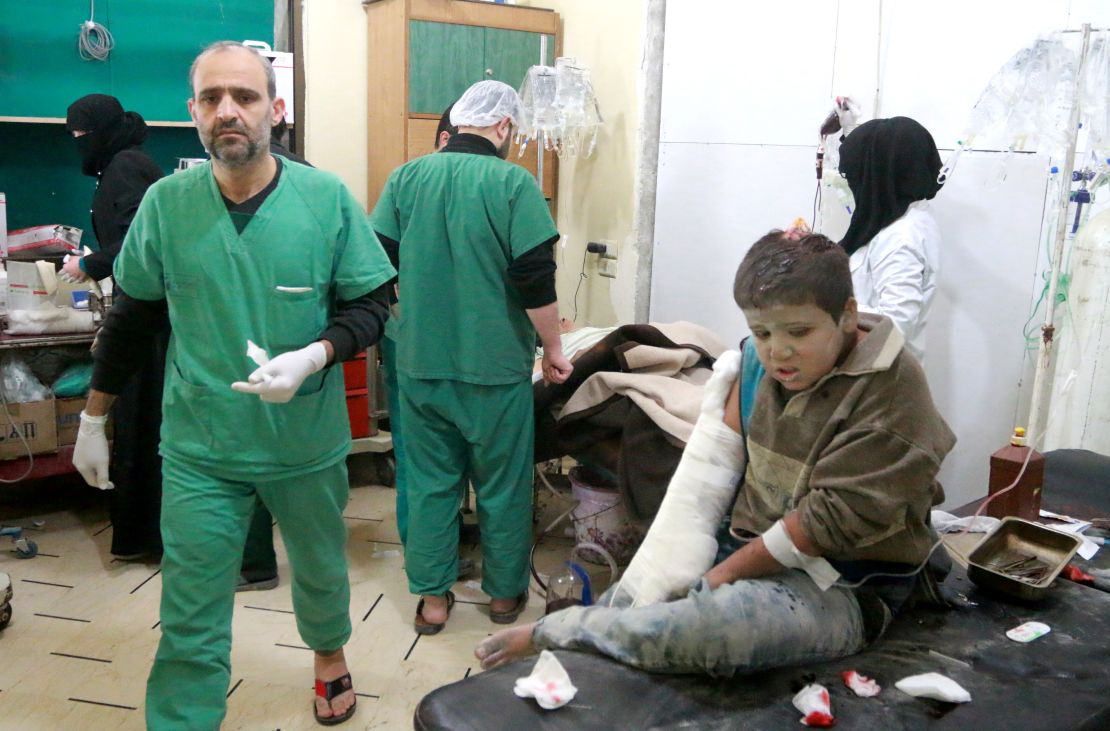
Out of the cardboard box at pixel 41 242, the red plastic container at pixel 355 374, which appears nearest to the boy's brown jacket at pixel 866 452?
the red plastic container at pixel 355 374

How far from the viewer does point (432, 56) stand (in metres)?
4.09

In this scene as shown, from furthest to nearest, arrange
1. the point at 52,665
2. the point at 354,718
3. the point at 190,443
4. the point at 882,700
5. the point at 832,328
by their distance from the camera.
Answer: the point at 52,665
the point at 354,718
the point at 190,443
the point at 832,328
the point at 882,700

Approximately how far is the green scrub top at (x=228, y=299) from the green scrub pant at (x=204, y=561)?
6 cm

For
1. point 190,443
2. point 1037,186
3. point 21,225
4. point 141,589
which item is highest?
point 1037,186

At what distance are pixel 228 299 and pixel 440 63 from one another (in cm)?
253

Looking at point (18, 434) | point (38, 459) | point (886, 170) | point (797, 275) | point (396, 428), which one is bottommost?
point (38, 459)

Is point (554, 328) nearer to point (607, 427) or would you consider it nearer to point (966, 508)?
point (607, 427)

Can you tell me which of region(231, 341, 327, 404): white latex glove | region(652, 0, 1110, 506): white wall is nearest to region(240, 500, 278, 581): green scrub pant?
region(231, 341, 327, 404): white latex glove

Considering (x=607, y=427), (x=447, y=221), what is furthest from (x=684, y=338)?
(x=447, y=221)

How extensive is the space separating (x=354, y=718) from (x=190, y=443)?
0.83 m

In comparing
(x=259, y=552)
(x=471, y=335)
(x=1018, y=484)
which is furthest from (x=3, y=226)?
(x=1018, y=484)

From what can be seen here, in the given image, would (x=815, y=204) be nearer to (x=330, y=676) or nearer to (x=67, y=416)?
(x=330, y=676)

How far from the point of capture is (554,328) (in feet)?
8.91

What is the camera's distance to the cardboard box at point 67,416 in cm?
332
